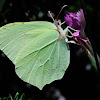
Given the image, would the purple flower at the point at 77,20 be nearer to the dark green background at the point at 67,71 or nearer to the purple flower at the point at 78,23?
the purple flower at the point at 78,23

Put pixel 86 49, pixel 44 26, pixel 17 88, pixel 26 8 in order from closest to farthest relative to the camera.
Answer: pixel 86 49 < pixel 44 26 < pixel 26 8 < pixel 17 88

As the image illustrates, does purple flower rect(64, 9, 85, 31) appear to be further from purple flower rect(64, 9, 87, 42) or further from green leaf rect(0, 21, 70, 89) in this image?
green leaf rect(0, 21, 70, 89)

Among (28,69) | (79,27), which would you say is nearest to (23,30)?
(28,69)

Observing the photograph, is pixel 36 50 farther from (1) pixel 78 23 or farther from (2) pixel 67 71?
(2) pixel 67 71

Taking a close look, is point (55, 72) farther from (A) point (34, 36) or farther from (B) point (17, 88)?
(B) point (17, 88)

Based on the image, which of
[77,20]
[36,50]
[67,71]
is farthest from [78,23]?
[67,71]
